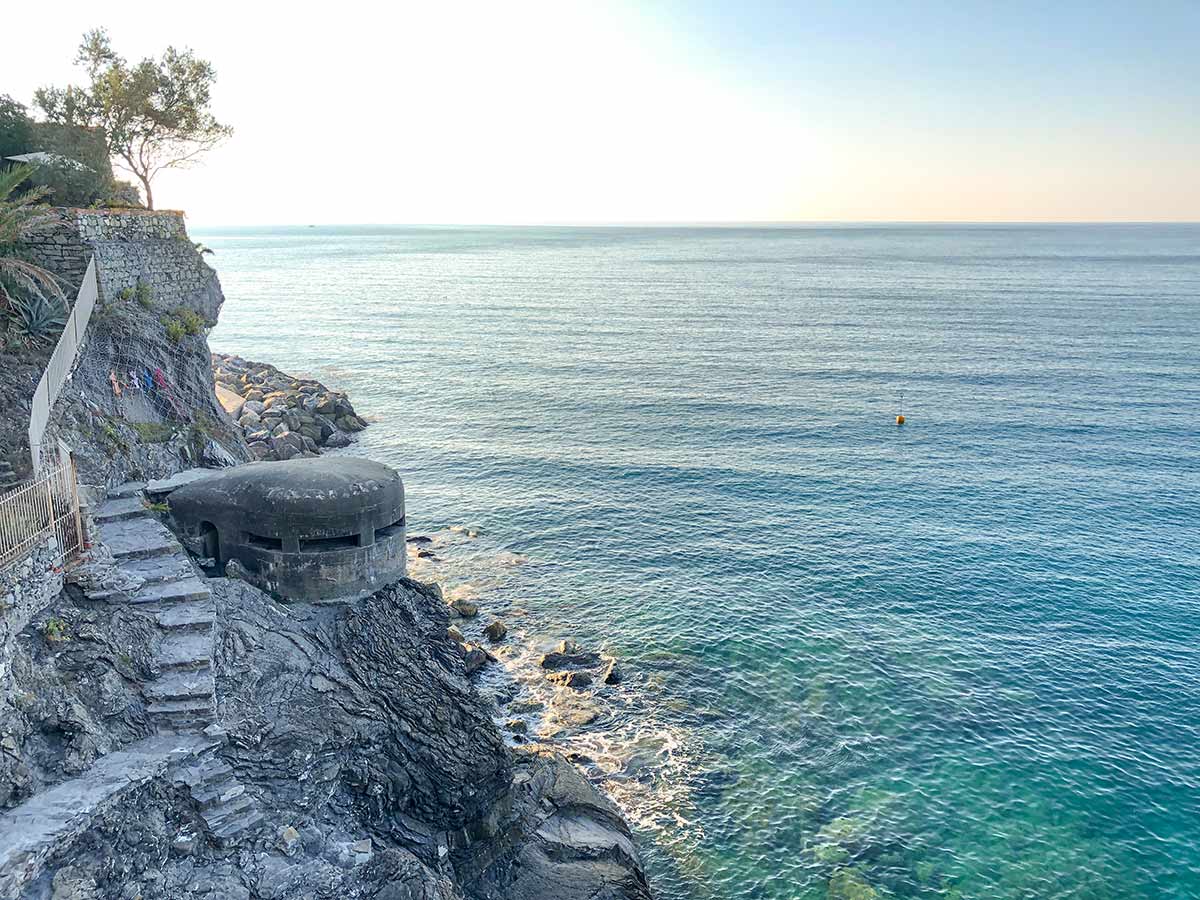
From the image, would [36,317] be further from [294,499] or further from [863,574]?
[863,574]

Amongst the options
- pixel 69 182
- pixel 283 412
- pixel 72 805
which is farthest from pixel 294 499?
pixel 283 412

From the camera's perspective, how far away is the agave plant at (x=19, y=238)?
23.9 meters

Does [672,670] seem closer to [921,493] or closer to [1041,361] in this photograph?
[921,493]

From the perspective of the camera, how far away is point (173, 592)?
21141mm

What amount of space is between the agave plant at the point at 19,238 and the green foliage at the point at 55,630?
1024cm

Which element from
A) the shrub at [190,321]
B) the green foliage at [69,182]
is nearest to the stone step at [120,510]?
the shrub at [190,321]

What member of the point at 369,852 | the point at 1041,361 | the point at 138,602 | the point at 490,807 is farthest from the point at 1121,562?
the point at 1041,361

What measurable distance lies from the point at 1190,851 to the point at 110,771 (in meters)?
29.1

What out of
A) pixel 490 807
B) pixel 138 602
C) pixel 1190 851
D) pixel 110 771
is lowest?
pixel 1190 851

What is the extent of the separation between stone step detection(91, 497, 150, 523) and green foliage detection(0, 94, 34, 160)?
52.0 ft

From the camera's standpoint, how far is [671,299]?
5531 inches

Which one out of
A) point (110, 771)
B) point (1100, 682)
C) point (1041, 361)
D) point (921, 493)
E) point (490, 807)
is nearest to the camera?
point (110, 771)

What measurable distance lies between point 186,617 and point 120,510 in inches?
214

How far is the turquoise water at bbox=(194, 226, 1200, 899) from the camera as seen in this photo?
25.6m
